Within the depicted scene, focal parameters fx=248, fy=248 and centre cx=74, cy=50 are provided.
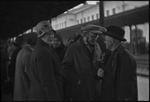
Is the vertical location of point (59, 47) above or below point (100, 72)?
above

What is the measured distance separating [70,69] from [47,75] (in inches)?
21.4

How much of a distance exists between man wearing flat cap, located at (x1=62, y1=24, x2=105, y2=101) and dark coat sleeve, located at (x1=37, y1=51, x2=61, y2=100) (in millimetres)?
428

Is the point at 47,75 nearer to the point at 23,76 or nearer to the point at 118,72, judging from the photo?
the point at 23,76

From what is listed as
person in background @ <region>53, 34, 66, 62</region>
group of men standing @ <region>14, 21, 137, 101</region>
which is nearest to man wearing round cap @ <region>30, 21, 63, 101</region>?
group of men standing @ <region>14, 21, 137, 101</region>

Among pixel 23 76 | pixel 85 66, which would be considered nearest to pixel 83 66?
pixel 85 66

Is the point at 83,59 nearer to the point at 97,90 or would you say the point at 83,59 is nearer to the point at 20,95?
the point at 97,90

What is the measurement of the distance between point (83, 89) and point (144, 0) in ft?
4.14

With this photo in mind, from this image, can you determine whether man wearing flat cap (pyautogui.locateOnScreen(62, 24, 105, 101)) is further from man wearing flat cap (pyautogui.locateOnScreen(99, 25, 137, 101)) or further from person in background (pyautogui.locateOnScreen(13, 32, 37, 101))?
person in background (pyautogui.locateOnScreen(13, 32, 37, 101))

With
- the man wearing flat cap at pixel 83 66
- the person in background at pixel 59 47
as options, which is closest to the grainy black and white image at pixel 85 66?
the man wearing flat cap at pixel 83 66

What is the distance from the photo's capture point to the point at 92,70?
10.1 ft

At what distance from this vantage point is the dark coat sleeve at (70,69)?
3.00 meters

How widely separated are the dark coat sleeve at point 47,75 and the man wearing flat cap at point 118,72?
0.64m

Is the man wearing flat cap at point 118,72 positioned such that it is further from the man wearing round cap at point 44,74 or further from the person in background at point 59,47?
the person in background at point 59,47

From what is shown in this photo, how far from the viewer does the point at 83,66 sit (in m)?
3.03
